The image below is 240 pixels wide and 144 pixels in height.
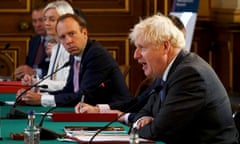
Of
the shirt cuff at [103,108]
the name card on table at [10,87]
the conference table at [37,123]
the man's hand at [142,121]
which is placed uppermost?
the man's hand at [142,121]

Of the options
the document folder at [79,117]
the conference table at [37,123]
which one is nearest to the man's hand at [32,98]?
the conference table at [37,123]

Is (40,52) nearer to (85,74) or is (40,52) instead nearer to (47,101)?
(85,74)

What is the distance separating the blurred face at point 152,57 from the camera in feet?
13.3

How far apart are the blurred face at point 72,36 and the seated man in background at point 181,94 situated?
166cm

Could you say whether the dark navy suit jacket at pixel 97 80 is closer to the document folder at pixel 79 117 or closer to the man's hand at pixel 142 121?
the document folder at pixel 79 117

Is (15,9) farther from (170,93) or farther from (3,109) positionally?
(170,93)

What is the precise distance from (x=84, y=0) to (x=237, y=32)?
5.62ft

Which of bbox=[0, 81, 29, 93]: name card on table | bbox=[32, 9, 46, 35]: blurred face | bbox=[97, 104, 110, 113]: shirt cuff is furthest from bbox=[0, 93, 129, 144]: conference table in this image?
bbox=[32, 9, 46, 35]: blurred face

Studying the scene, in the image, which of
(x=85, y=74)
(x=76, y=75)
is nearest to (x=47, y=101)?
(x=85, y=74)

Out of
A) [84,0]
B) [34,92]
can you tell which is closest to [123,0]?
[84,0]

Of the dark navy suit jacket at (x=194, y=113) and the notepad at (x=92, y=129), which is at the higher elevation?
the dark navy suit jacket at (x=194, y=113)

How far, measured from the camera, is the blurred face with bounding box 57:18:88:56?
572 cm

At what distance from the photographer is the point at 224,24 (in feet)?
27.9

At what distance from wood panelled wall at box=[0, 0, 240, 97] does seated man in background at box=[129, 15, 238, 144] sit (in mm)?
4452
